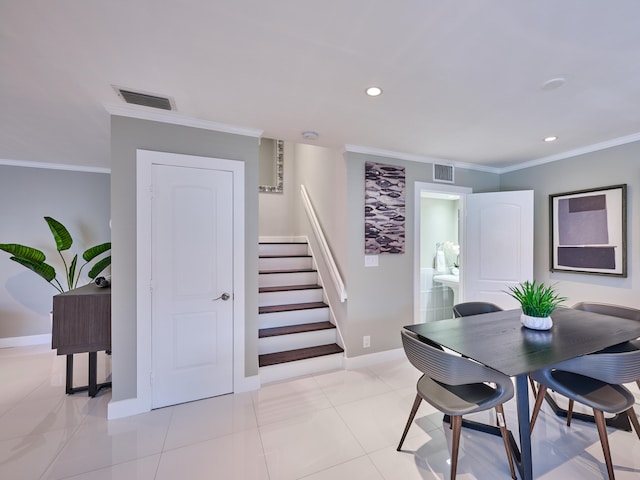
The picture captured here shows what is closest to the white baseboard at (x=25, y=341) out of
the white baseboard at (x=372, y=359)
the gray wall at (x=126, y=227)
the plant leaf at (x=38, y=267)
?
the plant leaf at (x=38, y=267)

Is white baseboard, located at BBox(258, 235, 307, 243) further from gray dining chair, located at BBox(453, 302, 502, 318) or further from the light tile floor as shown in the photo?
gray dining chair, located at BBox(453, 302, 502, 318)

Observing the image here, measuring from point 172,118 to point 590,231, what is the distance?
14.5ft

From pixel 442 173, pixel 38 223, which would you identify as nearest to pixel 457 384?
pixel 442 173

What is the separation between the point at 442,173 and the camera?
3590mm

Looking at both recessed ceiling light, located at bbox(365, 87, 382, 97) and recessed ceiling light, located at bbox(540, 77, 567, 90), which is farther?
recessed ceiling light, located at bbox(365, 87, 382, 97)

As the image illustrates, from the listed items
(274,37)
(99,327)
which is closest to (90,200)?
(99,327)

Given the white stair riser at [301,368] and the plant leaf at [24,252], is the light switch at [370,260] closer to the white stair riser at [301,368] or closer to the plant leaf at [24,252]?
the white stair riser at [301,368]

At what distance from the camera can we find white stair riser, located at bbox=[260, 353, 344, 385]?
9.05 feet

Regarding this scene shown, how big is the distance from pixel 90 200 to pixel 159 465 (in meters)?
3.82

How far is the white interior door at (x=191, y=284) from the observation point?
2303mm

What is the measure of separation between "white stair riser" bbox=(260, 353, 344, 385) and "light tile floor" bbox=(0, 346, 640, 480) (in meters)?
0.17

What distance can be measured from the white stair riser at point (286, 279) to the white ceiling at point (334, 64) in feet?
6.00

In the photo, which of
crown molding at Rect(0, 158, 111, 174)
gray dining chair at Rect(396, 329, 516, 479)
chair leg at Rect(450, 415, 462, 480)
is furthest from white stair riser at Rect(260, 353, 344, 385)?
crown molding at Rect(0, 158, 111, 174)

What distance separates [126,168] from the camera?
2201mm
